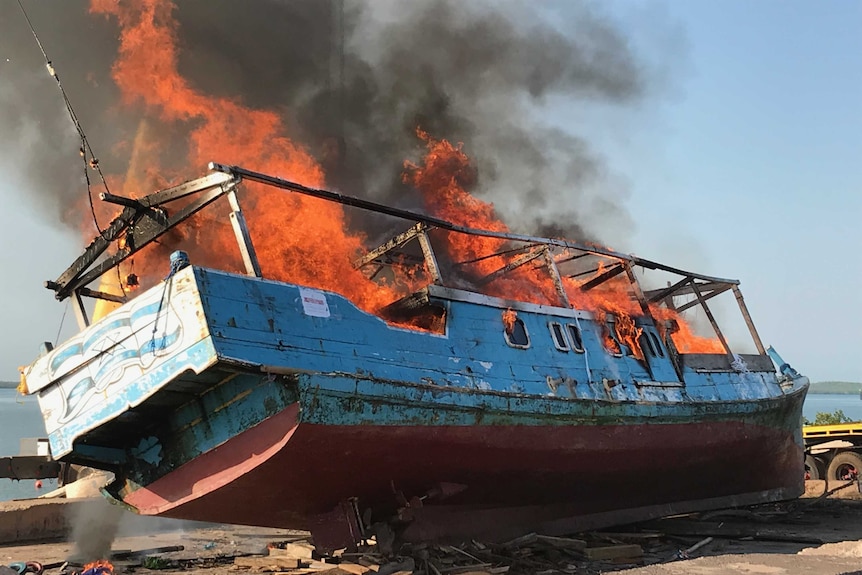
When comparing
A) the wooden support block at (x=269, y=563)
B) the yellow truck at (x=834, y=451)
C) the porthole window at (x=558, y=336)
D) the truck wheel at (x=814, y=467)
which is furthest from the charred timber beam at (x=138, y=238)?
the truck wheel at (x=814, y=467)

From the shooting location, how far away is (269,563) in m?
8.81

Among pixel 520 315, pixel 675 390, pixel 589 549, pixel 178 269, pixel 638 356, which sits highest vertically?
pixel 178 269

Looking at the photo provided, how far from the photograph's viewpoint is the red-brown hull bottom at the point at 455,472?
7.33 m

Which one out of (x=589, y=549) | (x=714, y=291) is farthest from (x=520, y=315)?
(x=714, y=291)

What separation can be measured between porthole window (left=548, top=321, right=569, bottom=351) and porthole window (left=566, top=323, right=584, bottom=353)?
0.18 m

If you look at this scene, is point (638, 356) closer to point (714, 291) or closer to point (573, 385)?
point (573, 385)

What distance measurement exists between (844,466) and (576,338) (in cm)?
1294

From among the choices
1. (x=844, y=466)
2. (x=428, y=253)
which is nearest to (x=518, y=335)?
(x=428, y=253)

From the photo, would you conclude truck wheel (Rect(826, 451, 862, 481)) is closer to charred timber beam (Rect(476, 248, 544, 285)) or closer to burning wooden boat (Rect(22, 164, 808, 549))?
burning wooden boat (Rect(22, 164, 808, 549))

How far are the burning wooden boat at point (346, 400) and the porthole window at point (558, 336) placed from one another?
37 millimetres

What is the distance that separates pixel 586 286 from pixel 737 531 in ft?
16.7

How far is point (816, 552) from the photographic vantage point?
8797 mm

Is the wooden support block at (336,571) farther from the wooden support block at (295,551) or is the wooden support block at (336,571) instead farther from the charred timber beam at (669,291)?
the charred timber beam at (669,291)

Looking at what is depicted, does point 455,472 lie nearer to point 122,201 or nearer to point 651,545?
point 651,545
